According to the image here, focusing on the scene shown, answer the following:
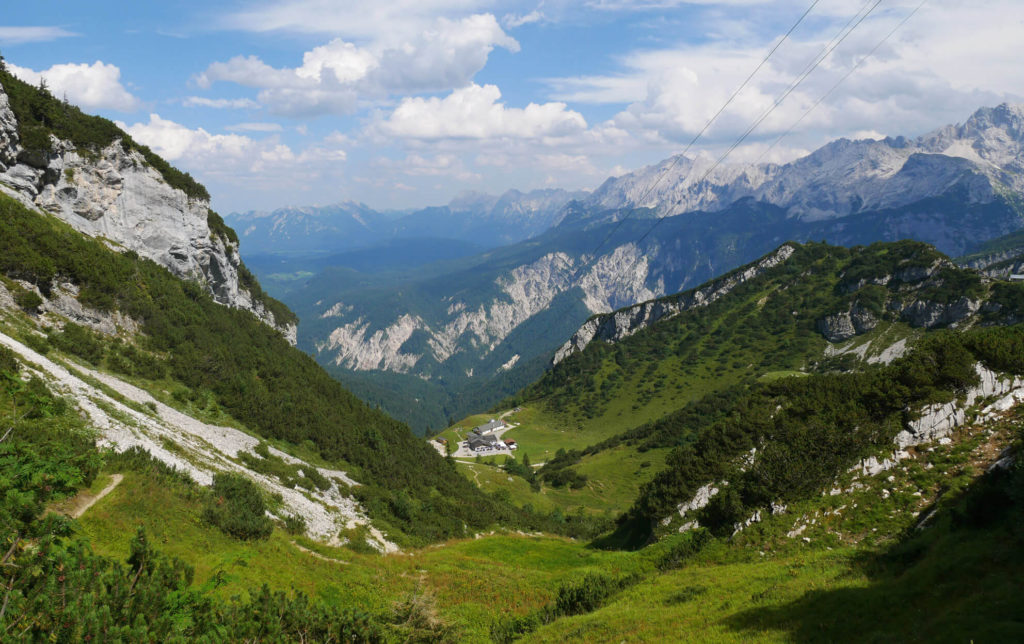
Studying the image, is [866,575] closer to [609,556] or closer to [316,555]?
[609,556]

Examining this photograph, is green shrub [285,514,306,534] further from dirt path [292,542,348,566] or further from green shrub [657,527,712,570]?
green shrub [657,527,712,570]

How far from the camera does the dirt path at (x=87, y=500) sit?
722 inches

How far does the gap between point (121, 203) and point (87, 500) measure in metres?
75.0

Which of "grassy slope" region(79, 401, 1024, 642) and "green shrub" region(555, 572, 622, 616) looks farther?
"green shrub" region(555, 572, 622, 616)

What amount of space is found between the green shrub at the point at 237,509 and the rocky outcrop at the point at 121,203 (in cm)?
5413

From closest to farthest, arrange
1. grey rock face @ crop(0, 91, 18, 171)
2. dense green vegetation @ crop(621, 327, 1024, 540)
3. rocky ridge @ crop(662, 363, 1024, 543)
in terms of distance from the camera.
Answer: rocky ridge @ crop(662, 363, 1024, 543), dense green vegetation @ crop(621, 327, 1024, 540), grey rock face @ crop(0, 91, 18, 171)

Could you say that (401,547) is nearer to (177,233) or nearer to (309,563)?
(309,563)

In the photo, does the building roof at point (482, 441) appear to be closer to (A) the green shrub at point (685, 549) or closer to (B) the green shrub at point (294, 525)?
(B) the green shrub at point (294, 525)

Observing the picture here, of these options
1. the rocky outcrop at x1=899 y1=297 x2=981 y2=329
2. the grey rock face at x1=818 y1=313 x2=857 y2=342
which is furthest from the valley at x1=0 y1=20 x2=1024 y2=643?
the grey rock face at x1=818 y1=313 x2=857 y2=342

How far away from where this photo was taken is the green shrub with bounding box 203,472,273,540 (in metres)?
24.0

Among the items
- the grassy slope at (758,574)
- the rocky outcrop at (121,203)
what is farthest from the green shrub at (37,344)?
the rocky outcrop at (121,203)

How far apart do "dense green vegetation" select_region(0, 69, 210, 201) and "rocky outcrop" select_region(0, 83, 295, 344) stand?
1030 millimetres

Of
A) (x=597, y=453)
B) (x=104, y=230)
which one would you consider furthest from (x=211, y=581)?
(x=597, y=453)

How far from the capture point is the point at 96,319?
152 ft
